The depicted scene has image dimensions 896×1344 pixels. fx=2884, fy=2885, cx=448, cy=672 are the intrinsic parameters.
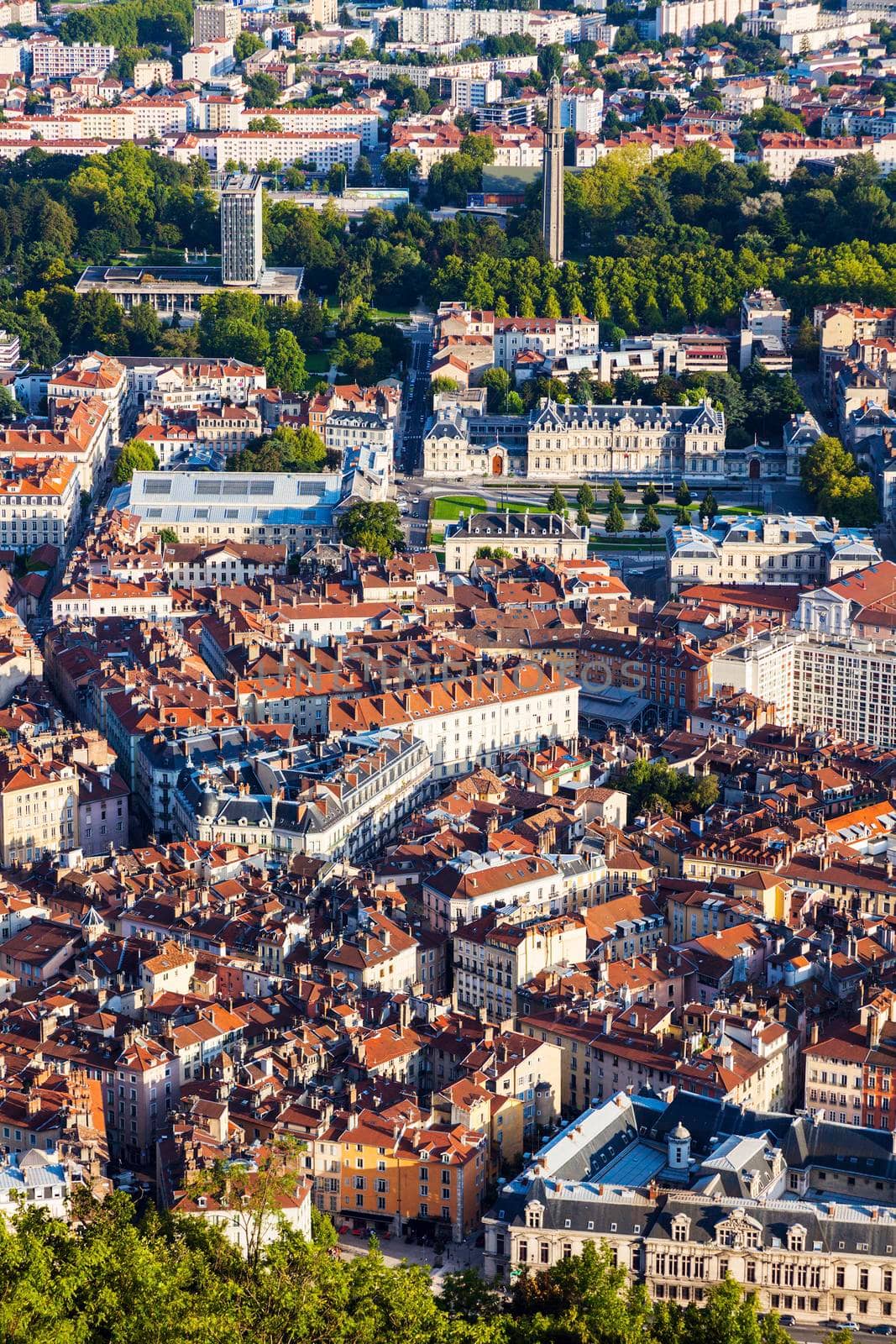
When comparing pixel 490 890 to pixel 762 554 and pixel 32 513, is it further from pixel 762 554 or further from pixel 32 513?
pixel 32 513

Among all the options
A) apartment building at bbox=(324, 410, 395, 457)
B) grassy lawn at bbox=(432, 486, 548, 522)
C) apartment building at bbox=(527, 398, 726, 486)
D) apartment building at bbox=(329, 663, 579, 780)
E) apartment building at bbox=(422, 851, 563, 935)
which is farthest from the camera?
apartment building at bbox=(324, 410, 395, 457)

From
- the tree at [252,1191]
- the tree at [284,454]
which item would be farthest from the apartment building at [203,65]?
the tree at [252,1191]

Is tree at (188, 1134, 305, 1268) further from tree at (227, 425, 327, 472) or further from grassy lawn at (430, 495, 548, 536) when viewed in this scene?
tree at (227, 425, 327, 472)

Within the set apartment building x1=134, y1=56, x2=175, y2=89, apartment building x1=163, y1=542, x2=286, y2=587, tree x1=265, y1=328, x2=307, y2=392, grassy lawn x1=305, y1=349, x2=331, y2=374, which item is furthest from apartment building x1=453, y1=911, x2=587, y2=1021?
apartment building x1=134, y1=56, x2=175, y2=89

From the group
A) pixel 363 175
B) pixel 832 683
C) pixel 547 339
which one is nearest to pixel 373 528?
pixel 832 683

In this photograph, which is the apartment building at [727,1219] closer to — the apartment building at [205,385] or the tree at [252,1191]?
the tree at [252,1191]

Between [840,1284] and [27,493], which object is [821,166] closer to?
[27,493]

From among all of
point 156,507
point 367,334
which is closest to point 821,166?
point 367,334
